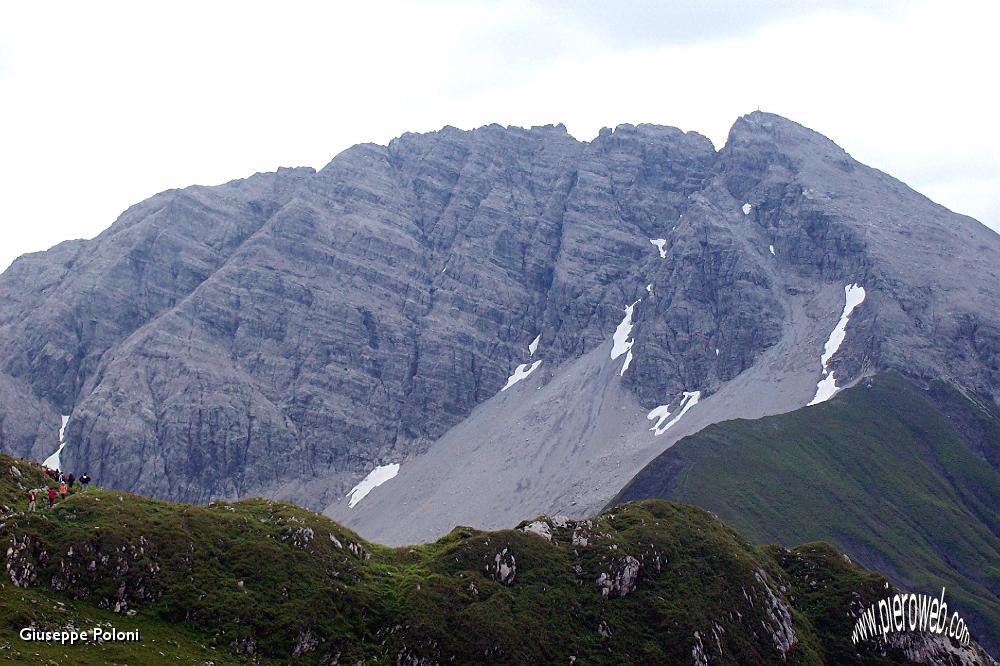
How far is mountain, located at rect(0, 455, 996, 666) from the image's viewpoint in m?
78.2

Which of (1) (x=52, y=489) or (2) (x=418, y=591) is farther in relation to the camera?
(2) (x=418, y=591)

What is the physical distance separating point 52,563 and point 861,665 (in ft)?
248

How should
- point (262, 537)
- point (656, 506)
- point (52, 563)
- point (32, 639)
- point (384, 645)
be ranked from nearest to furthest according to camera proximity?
1. point (32, 639)
2. point (52, 563)
3. point (384, 645)
4. point (262, 537)
5. point (656, 506)

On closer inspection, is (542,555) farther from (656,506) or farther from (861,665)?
(861,665)

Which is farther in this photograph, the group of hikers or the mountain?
the group of hikers

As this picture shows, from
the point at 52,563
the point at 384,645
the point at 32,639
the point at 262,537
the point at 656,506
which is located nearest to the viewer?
the point at 32,639

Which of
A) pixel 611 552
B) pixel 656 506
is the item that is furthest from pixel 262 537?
pixel 656 506

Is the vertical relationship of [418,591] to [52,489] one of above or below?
below

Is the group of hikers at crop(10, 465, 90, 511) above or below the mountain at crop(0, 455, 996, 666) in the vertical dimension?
above

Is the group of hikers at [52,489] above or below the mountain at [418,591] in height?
above

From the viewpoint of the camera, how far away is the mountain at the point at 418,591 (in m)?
78.2

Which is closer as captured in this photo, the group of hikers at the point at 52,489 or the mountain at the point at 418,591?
the mountain at the point at 418,591

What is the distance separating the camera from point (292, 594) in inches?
3442

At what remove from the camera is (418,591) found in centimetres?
9306
